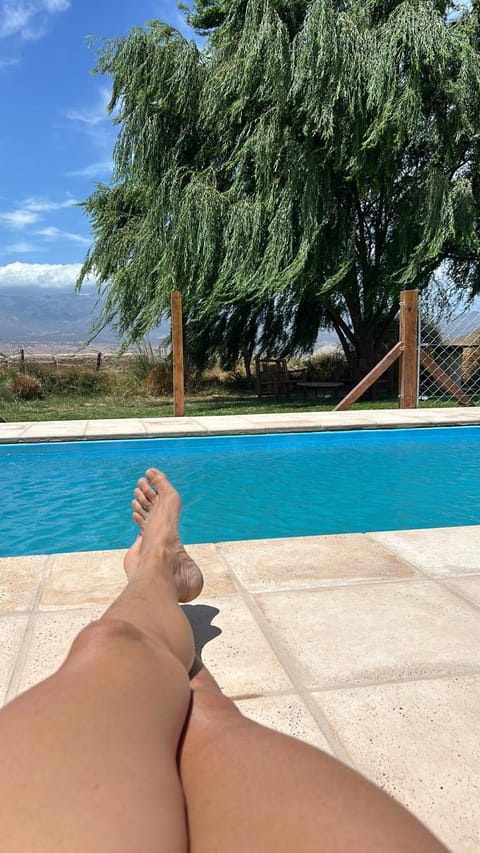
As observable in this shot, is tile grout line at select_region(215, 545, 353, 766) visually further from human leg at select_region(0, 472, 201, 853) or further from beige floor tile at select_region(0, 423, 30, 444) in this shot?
beige floor tile at select_region(0, 423, 30, 444)

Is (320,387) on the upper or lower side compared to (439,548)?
upper

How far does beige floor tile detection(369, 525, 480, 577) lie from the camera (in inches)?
91.7

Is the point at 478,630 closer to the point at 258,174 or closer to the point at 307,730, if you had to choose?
the point at 307,730

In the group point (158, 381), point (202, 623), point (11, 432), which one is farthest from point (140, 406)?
point (202, 623)

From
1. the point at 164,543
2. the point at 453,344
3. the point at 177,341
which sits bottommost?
the point at 164,543

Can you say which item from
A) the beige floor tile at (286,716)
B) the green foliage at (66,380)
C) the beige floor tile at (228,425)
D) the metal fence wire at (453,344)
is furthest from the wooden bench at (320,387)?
the beige floor tile at (286,716)

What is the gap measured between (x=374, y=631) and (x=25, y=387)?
933 cm

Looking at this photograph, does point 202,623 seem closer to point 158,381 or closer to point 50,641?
point 50,641

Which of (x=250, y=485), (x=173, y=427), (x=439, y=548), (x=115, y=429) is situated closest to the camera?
(x=439, y=548)

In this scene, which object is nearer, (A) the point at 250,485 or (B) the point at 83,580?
(B) the point at 83,580

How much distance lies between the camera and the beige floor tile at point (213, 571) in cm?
211

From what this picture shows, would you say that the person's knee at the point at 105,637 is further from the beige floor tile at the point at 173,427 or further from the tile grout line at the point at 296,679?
the beige floor tile at the point at 173,427

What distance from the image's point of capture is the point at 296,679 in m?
1.52

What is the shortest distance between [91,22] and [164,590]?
387 inches
